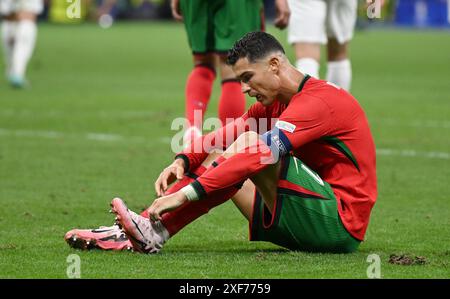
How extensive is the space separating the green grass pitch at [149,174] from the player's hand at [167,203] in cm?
24

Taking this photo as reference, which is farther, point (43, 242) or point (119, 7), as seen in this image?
point (119, 7)

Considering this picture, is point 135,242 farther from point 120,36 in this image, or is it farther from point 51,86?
point 120,36

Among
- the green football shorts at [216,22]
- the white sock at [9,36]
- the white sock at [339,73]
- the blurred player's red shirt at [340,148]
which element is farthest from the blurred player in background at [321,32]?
the white sock at [9,36]

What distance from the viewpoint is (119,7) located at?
132ft

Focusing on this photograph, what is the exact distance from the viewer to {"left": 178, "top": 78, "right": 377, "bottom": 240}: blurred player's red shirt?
5078 mm

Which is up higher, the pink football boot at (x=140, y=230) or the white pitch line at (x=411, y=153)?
the pink football boot at (x=140, y=230)

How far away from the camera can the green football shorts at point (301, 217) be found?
16.6 feet

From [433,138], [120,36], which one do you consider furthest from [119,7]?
[433,138]

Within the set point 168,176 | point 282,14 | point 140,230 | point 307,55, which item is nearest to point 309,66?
point 307,55

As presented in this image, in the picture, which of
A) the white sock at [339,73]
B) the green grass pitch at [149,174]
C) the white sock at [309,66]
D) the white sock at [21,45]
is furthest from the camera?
the white sock at [21,45]

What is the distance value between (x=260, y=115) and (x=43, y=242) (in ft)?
4.08

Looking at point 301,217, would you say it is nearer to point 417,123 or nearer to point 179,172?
point 179,172

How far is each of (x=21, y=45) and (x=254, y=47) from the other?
35.2 feet

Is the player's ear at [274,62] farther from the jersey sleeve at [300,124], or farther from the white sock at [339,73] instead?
the white sock at [339,73]
